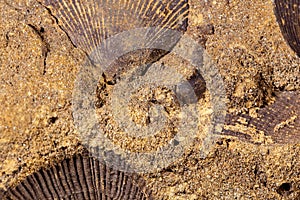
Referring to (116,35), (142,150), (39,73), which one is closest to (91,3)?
(116,35)

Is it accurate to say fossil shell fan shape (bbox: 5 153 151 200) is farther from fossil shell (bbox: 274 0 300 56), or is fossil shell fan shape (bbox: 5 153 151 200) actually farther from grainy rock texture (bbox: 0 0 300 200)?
fossil shell (bbox: 274 0 300 56)

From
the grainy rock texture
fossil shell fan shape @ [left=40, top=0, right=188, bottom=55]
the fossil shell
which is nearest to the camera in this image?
the grainy rock texture

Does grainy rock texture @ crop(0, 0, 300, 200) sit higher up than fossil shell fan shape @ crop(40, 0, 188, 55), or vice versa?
fossil shell fan shape @ crop(40, 0, 188, 55)

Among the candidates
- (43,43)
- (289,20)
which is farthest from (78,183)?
(289,20)

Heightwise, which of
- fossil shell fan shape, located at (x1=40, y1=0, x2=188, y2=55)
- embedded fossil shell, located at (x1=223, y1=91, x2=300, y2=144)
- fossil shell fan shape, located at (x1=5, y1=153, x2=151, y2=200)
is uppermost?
fossil shell fan shape, located at (x1=40, y1=0, x2=188, y2=55)

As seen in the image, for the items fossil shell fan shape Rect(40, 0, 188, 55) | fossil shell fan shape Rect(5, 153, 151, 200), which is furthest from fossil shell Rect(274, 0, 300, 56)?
fossil shell fan shape Rect(5, 153, 151, 200)

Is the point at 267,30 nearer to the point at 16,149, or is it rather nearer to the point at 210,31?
the point at 210,31
